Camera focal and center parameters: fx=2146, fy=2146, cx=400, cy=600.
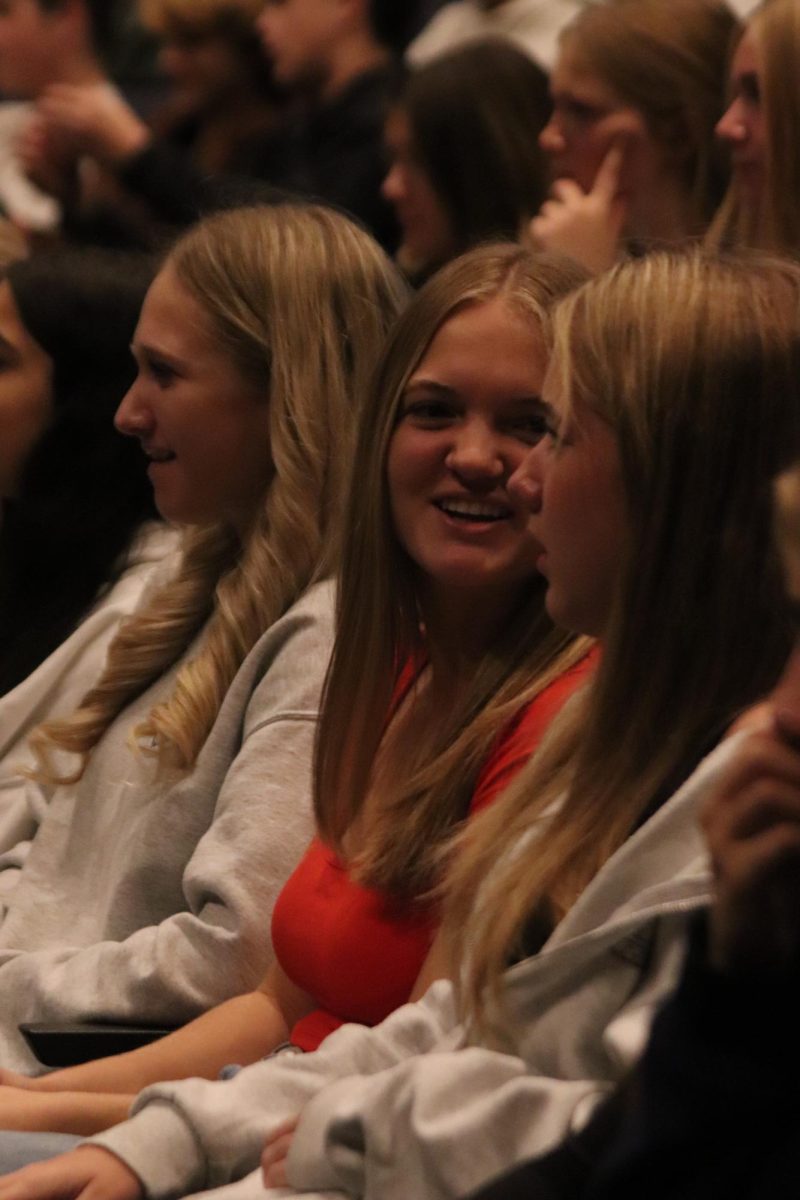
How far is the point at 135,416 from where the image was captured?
2.56m

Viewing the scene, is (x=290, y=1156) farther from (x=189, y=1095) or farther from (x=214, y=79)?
(x=214, y=79)

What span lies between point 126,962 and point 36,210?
9.87 feet

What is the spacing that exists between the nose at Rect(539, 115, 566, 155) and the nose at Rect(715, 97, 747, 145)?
447 mm

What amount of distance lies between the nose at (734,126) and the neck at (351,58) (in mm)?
1377

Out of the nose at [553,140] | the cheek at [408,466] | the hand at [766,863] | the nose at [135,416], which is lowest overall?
the nose at [553,140]

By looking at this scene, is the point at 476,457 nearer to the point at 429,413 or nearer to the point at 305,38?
the point at 429,413

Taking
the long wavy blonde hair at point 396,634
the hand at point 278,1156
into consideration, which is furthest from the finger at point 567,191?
the hand at point 278,1156

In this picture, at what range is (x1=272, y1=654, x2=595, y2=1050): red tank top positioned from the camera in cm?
191

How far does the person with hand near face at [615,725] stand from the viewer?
4.96 ft

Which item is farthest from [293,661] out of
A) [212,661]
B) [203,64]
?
[203,64]

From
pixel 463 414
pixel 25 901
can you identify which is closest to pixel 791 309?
pixel 463 414

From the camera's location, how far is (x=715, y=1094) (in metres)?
1.20

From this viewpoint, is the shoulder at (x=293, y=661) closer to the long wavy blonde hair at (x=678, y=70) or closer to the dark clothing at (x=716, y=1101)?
the dark clothing at (x=716, y=1101)

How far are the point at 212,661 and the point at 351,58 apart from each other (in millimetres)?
2162
